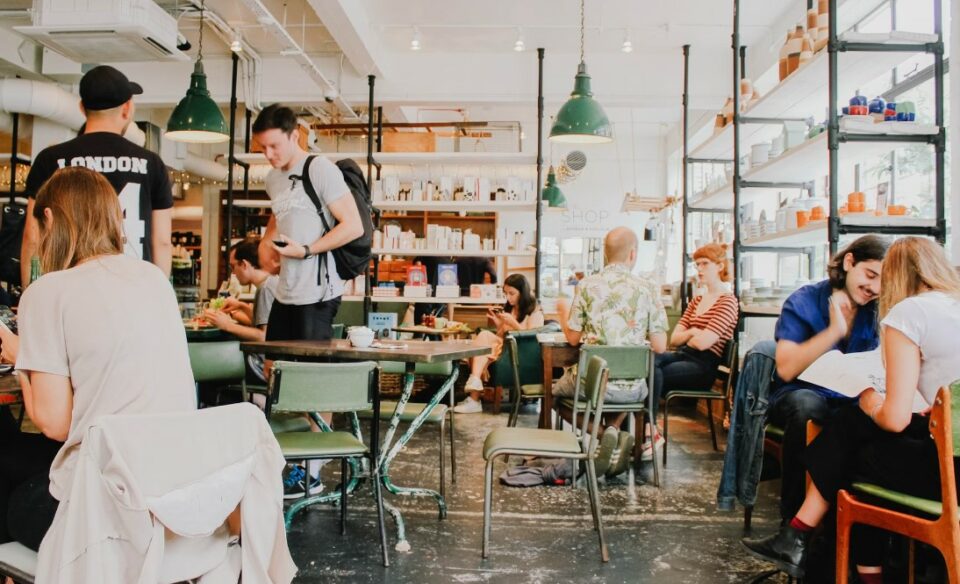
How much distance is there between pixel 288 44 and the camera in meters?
6.39

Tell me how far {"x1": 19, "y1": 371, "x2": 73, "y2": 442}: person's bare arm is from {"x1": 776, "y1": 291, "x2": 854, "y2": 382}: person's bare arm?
2481 millimetres

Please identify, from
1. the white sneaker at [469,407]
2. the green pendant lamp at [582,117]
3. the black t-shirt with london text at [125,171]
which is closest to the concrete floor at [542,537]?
the black t-shirt with london text at [125,171]

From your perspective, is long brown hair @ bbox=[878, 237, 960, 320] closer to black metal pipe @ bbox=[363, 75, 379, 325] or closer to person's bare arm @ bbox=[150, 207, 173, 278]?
person's bare arm @ bbox=[150, 207, 173, 278]

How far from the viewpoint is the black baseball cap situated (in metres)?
2.54

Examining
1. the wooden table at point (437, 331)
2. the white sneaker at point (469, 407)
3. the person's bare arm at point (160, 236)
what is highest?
the person's bare arm at point (160, 236)

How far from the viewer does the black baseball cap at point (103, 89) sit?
2541mm

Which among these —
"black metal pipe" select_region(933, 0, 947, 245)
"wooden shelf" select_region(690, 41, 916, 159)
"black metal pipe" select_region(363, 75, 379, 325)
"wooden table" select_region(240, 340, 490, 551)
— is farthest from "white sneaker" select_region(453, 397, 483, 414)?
"black metal pipe" select_region(933, 0, 947, 245)

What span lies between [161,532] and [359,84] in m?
7.26

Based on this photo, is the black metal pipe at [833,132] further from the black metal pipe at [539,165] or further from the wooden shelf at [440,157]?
the wooden shelf at [440,157]

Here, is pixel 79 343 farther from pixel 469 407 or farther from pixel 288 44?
pixel 288 44

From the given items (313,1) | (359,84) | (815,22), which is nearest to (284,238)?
(313,1)

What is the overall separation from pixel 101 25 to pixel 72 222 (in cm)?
431

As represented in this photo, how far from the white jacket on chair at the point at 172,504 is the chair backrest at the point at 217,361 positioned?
2232 mm

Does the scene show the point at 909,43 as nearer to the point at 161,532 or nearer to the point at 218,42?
the point at 161,532
